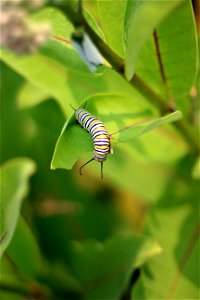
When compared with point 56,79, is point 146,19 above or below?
above

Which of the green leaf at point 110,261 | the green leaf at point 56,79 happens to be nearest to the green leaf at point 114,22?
the green leaf at point 56,79

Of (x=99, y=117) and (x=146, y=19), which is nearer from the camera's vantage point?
(x=146, y=19)

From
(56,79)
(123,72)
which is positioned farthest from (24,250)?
(123,72)

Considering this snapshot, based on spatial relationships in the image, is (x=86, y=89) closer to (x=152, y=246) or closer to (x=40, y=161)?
(x=152, y=246)

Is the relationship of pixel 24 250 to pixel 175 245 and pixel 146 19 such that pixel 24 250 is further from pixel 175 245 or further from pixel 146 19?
pixel 146 19

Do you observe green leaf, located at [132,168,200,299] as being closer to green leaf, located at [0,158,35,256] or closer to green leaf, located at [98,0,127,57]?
green leaf, located at [0,158,35,256]

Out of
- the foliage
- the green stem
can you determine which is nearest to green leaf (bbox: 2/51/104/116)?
the foliage
